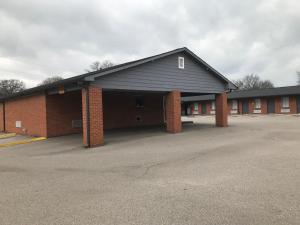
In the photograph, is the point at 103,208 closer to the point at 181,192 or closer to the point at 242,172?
the point at 181,192

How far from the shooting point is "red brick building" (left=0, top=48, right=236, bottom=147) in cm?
1003

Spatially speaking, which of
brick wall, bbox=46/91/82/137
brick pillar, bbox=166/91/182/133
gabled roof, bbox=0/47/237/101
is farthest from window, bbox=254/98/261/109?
brick wall, bbox=46/91/82/137

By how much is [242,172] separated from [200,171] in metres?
0.96

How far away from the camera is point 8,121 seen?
19.0 metres

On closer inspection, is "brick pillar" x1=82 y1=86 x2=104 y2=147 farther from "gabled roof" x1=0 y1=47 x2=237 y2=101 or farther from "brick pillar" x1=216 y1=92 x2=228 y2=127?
"brick pillar" x1=216 y1=92 x2=228 y2=127

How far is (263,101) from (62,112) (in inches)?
1133

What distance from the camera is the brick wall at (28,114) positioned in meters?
13.6

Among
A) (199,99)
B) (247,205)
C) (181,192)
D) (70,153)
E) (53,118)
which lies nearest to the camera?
(247,205)

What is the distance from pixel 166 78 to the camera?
13.4 m

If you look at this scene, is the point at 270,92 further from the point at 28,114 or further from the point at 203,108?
the point at 28,114

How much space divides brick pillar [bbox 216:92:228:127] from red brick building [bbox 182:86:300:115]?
59.7 ft

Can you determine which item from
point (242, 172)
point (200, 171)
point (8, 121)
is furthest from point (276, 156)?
point (8, 121)

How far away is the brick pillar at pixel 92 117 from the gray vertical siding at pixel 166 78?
0.49 meters

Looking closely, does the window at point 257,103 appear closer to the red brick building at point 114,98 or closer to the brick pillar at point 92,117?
the red brick building at point 114,98
